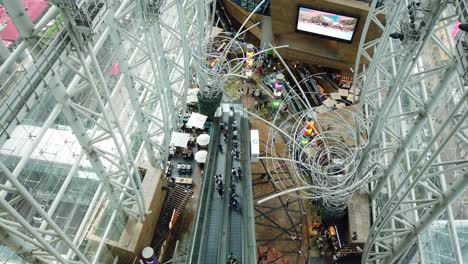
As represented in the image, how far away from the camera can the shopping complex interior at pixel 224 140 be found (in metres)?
14.4

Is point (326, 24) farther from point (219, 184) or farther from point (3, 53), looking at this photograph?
point (3, 53)

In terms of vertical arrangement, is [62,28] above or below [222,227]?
above

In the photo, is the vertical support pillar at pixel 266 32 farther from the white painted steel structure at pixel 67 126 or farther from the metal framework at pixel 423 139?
the white painted steel structure at pixel 67 126

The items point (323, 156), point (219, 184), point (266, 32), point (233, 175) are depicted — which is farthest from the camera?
point (266, 32)

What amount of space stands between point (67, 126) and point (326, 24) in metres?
23.9

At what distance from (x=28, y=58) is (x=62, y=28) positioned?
225 centimetres

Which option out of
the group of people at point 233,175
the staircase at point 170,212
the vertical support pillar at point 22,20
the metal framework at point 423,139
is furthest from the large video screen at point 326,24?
the vertical support pillar at point 22,20

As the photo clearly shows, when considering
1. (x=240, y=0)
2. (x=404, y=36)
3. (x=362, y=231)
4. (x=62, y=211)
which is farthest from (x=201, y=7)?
(x=362, y=231)

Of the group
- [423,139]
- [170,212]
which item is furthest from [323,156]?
[170,212]

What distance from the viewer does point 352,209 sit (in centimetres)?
2547

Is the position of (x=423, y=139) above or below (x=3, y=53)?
above

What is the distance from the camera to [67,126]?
17.8 m

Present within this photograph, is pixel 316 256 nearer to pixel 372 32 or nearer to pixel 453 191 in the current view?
pixel 453 191

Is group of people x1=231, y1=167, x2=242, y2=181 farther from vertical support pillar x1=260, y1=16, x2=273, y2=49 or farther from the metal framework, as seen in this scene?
vertical support pillar x1=260, y1=16, x2=273, y2=49
